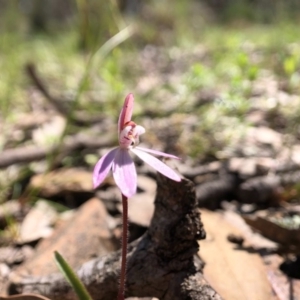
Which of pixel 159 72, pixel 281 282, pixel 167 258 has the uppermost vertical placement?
pixel 167 258

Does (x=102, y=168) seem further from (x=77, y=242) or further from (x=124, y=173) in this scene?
(x=77, y=242)

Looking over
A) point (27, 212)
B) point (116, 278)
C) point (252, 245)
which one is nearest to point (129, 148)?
point (116, 278)

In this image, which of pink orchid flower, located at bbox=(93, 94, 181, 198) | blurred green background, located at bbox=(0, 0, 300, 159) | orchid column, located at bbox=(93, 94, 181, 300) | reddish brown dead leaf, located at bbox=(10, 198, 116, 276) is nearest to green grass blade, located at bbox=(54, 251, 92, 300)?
orchid column, located at bbox=(93, 94, 181, 300)

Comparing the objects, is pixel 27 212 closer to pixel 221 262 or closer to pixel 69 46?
pixel 221 262

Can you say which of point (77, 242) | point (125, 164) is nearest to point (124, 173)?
point (125, 164)

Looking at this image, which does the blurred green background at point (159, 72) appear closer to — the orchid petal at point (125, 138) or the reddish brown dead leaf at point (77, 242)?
the reddish brown dead leaf at point (77, 242)

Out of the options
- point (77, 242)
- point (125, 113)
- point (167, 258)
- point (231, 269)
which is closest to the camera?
point (125, 113)

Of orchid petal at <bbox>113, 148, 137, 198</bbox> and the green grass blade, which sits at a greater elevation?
orchid petal at <bbox>113, 148, 137, 198</bbox>

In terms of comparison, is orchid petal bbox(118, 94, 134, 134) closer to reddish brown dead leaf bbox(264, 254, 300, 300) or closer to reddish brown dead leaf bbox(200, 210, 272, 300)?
reddish brown dead leaf bbox(200, 210, 272, 300)
